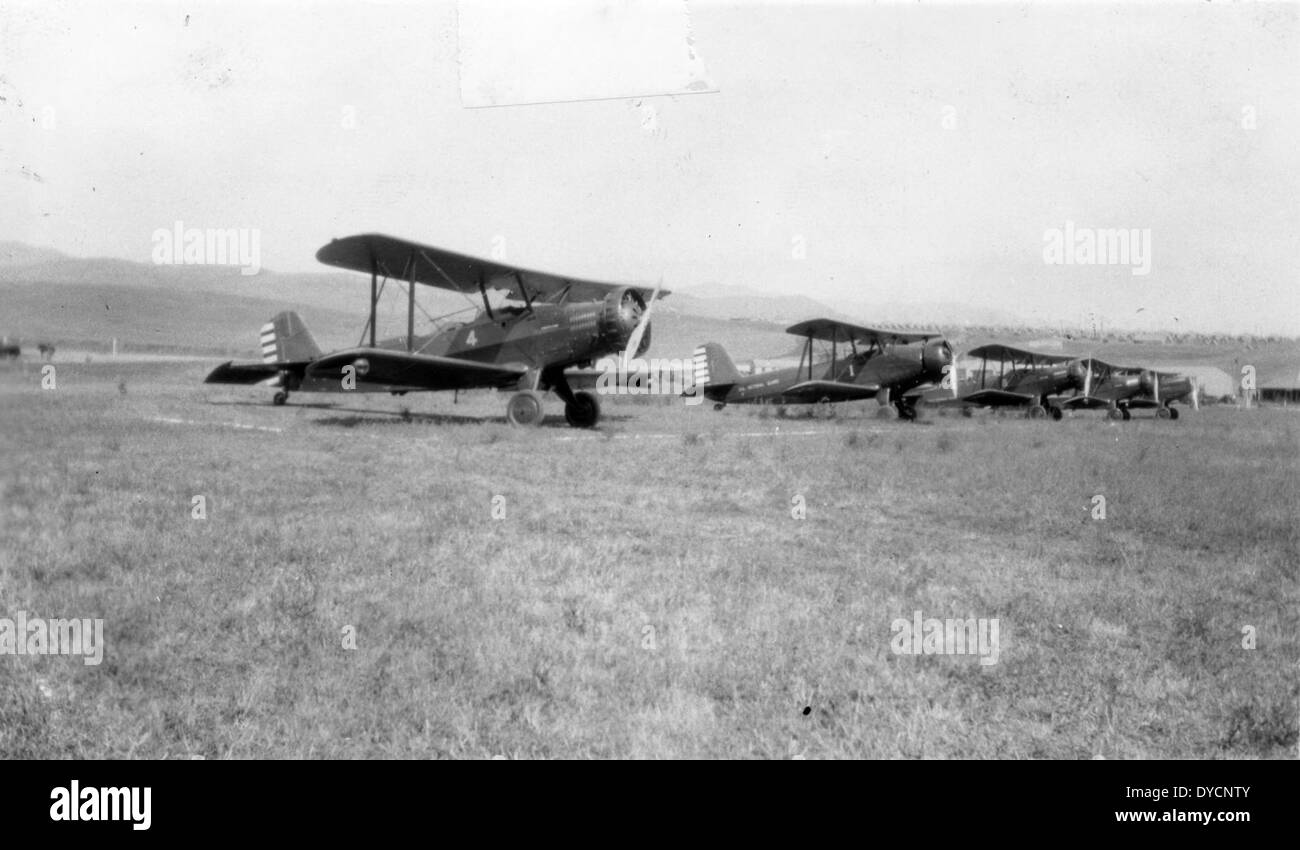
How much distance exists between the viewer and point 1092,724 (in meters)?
2.90

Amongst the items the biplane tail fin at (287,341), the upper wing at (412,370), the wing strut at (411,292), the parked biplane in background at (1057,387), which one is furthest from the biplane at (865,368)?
the biplane tail fin at (287,341)

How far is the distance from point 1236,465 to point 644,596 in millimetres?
11345

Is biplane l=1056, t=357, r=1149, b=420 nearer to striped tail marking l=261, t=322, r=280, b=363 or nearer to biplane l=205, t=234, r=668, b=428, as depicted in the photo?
biplane l=205, t=234, r=668, b=428

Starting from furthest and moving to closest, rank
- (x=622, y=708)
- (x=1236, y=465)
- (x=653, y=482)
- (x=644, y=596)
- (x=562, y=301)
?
(x=562, y=301) → (x=1236, y=465) → (x=653, y=482) → (x=644, y=596) → (x=622, y=708)

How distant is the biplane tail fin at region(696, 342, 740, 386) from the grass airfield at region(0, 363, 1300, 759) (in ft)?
53.2

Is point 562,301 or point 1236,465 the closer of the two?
point 1236,465

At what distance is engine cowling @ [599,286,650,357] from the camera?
13.5m

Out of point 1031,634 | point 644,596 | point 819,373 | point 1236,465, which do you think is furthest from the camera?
point 819,373

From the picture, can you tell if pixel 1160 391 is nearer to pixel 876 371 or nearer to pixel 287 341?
pixel 876 371

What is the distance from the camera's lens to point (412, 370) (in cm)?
1385

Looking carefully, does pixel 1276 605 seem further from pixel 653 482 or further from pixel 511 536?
pixel 653 482

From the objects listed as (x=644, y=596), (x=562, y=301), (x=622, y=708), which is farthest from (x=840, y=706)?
(x=562, y=301)

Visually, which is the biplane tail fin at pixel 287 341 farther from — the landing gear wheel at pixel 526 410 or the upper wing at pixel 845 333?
the upper wing at pixel 845 333
